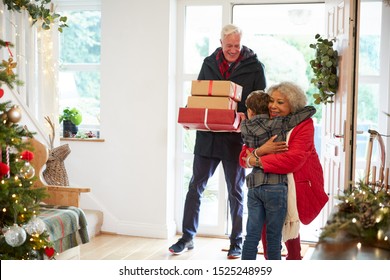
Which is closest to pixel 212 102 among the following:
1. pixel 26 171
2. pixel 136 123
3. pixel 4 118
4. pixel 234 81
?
pixel 234 81

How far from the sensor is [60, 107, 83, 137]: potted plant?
559 centimetres

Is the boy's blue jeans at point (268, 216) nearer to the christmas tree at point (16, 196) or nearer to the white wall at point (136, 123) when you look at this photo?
the christmas tree at point (16, 196)

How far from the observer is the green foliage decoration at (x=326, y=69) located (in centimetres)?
425

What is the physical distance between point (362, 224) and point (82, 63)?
3.98m

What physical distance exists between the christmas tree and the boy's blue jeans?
42.0 inches

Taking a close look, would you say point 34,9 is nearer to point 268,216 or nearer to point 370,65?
point 268,216

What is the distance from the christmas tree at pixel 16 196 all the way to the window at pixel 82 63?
247 centimetres

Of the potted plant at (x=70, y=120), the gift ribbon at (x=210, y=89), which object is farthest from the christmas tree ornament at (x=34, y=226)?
the potted plant at (x=70, y=120)

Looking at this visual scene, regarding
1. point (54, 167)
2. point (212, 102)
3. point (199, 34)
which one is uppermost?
point (199, 34)

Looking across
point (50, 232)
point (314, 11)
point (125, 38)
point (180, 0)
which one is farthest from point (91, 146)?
point (314, 11)

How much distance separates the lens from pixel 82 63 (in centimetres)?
566

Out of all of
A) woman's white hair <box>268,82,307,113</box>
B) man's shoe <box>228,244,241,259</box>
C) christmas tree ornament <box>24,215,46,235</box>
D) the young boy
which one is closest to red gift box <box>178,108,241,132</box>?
the young boy

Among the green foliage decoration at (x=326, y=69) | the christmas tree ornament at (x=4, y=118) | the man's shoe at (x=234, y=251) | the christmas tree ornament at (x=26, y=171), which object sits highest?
the green foliage decoration at (x=326, y=69)

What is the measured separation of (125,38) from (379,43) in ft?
6.77
